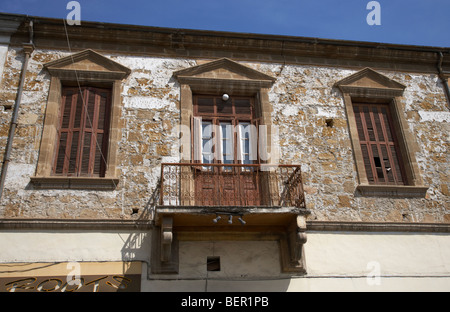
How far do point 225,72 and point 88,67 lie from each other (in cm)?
299

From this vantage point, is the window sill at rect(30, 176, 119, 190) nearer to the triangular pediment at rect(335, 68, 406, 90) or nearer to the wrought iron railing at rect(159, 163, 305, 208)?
the wrought iron railing at rect(159, 163, 305, 208)

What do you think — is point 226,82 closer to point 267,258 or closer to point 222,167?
point 222,167

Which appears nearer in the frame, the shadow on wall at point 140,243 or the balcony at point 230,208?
the balcony at point 230,208

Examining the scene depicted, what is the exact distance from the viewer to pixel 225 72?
1018 cm

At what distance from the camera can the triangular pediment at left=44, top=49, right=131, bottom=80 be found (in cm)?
952

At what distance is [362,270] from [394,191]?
189cm

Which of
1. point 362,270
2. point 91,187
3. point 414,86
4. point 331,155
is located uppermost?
point 414,86

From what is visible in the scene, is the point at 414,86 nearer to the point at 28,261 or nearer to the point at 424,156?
the point at 424,156

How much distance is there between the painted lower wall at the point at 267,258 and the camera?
787 cm

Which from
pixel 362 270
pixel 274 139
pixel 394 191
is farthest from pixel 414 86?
pixel 362 270

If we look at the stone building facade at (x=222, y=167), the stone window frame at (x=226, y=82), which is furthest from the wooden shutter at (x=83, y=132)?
the stone window frame at (x=226, y=82)

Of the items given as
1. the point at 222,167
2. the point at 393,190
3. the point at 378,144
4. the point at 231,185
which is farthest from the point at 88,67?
the point at 393,190

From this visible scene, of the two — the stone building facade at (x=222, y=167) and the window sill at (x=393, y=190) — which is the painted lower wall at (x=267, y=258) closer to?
the stone building facade at (x=222, y=167)
